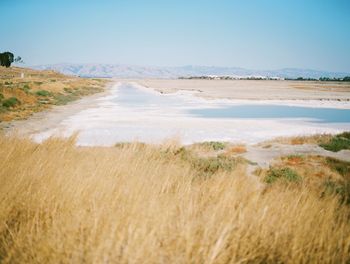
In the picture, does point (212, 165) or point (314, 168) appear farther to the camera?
point (314, 168)

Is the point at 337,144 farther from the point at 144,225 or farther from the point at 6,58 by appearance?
the point at 6,58

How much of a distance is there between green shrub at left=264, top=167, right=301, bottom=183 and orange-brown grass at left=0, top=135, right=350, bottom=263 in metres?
4.95

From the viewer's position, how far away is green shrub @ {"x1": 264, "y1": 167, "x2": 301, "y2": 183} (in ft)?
29.1

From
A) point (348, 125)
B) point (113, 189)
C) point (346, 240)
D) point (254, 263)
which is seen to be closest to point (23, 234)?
point (113, 189)

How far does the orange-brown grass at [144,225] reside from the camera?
2672 mm

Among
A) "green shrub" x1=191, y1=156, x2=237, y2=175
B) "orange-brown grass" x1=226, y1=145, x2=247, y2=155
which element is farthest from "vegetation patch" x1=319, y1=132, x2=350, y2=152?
"green shrub" x1=191, y1=156, x2=237, y2=175

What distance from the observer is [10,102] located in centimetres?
2542

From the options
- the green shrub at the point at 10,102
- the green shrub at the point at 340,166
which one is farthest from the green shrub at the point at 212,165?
the green shrub at the point at 10,102

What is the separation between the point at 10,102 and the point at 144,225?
A: 26.2 meters

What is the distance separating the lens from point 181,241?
2752 millimetres

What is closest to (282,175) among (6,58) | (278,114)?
(278,114)

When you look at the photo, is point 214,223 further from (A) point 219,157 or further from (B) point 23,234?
(A) point 219,157

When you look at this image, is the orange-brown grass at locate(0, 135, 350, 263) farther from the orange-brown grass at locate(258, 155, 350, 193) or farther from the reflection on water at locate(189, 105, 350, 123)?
the reflection on water at locate(189, 105, 350, 123)

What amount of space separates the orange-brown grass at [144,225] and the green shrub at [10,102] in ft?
76.3
